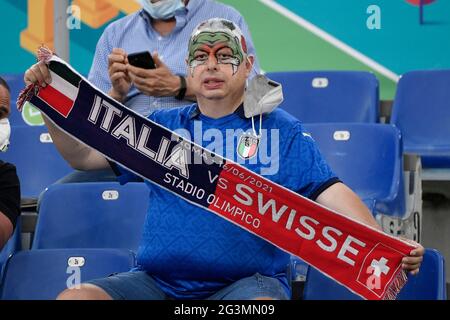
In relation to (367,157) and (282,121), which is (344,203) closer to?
(282,121)

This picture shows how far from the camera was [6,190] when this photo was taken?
11.2 ft

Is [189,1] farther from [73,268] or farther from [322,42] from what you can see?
[73,268]

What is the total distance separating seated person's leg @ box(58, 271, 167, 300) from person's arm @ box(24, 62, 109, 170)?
462mm

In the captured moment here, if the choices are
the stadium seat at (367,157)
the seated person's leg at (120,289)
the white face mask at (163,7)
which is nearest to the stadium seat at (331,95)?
the stadium seat at (367,157)

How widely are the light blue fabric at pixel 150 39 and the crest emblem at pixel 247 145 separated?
3.88ft

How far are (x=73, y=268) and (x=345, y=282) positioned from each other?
973 millimetres

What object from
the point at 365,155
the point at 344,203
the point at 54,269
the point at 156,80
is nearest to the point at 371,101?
the point at 365,155

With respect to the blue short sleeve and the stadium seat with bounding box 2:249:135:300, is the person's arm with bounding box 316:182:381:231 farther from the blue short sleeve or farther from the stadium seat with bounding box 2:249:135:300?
the stadium seat with bounding box 2:249:135:300

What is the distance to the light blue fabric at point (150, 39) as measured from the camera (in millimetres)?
4238

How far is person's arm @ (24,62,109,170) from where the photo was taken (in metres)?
3.14

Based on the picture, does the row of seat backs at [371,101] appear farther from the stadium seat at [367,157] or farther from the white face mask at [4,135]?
the white face mask at [4,135]

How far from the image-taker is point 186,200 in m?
3.01

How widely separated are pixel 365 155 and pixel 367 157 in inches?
0.5
